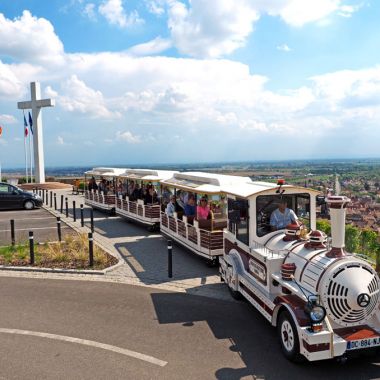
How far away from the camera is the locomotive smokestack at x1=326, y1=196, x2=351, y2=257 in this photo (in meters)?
5.74

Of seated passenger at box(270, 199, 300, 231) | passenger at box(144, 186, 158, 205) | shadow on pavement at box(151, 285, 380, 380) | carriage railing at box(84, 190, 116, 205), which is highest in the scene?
seated passenger at box(270, 199, 300, 231)

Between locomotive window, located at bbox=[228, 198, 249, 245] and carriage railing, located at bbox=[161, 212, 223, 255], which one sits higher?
locomotive window, located at bbox=[228, 198, 249, 245]

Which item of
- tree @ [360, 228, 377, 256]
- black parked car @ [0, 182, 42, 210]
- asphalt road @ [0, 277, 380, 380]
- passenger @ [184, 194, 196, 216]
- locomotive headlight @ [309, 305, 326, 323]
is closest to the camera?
locomotive headlight @ [309, 305, 326, 323]

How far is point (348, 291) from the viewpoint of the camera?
5.53 metres

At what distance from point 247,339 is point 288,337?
93 centimetres

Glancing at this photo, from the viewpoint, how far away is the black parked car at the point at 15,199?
2280 centimetres

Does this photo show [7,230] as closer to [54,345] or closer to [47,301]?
[47,301]

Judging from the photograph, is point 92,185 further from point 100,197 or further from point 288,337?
point 288,337

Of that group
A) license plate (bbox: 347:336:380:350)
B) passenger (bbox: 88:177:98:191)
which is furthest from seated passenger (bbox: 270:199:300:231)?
passenger (bbox: 88:177:98:191)

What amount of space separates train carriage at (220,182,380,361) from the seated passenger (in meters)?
0.10

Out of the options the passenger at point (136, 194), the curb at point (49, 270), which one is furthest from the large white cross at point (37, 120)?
the curb at point (49, 270)

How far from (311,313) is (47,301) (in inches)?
214

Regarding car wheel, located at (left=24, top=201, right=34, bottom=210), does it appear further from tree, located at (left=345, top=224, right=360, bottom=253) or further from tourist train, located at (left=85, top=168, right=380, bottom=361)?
tree, located at (left=345, top=224, right=360, bottom=253)

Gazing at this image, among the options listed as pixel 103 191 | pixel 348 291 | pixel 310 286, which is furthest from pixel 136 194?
pixel 348 291
